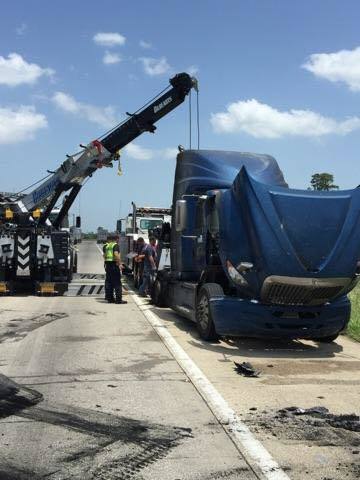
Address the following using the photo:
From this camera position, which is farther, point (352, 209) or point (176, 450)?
point (352, 209)

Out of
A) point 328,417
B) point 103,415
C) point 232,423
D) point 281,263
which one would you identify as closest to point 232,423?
point 232,423

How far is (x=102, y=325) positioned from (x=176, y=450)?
6.85 m

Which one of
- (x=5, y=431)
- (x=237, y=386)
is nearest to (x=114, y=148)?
(x=237, y=386)

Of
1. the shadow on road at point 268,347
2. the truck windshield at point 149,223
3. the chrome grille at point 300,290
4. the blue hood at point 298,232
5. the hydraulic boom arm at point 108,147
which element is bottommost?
the shadow on road at point 268,347

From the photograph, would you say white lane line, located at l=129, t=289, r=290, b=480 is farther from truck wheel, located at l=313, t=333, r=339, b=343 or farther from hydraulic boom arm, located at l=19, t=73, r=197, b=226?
hydraulic boom arm, located at l=19, t=73, r=197, b=226

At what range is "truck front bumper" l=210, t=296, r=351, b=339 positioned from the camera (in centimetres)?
868

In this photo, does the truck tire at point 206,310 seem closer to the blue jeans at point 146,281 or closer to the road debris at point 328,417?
the road debris at point 328,417

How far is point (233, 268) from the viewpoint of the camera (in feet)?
29.0

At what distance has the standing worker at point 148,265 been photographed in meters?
16.0

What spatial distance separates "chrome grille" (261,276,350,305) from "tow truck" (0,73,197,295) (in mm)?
9402

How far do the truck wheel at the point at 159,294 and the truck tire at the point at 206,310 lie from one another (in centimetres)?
401

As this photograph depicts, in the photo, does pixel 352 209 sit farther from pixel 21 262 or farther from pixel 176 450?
pixel 21 262

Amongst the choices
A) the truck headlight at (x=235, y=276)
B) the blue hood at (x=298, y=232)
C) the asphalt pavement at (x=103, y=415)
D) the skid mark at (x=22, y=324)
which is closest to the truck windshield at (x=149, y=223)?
the skid mark at (x=22, y=324)

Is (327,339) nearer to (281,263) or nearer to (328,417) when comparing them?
(281,263)
